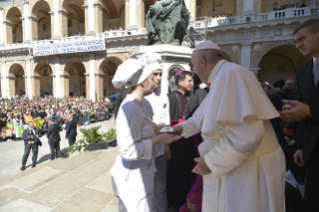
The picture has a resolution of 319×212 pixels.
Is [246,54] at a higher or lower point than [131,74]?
higher

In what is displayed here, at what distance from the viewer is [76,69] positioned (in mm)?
30703

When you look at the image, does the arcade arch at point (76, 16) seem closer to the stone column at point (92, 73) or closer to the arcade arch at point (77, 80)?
the arcade arch at point (77, 80)

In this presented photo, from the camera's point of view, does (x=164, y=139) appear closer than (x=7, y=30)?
Yes

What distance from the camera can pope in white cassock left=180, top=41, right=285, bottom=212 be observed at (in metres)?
1.19

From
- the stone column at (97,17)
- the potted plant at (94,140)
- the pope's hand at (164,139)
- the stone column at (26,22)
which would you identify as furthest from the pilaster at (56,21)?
the pope's hand at (164,139)

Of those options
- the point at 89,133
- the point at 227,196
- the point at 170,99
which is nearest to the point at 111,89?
the point at 89,133

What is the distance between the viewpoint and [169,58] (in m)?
3.94

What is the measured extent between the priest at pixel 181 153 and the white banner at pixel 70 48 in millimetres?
19910

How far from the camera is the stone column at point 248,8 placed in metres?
15.9

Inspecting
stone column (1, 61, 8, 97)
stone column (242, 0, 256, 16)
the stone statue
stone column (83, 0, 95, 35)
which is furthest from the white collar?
stone column (1, 61, 8, 97)

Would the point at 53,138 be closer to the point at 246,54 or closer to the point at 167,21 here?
the point at 167,21

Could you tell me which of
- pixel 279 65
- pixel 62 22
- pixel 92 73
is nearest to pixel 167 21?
pixel 279 65

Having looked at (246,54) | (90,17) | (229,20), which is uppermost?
(90,17)

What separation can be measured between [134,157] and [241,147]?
0.83 meters
